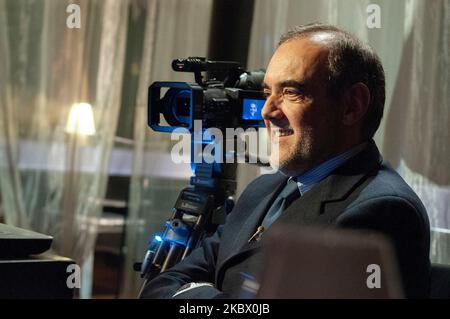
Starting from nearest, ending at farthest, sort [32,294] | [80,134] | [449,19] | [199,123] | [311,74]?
[32,294] → [311,74] → [199,123] → [449,19] → [80,134]

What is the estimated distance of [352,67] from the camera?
4.45 ft

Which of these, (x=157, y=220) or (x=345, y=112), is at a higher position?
(x=345, y=112)

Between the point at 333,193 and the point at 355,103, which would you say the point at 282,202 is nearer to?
the point at 333,193

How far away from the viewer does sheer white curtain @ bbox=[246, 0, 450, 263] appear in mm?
2273

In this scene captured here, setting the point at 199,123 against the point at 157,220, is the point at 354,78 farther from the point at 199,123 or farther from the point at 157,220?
the point at 157,220

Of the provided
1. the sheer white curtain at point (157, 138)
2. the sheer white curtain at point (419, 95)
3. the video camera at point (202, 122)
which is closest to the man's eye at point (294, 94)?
the video camera at point (202, 122)

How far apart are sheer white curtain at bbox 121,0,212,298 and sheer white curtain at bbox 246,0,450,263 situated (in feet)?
3.94

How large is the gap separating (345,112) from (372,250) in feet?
2.02

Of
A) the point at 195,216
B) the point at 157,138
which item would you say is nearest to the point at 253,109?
the point at 195,216

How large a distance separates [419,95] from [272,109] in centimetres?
115

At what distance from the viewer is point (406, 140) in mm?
2357

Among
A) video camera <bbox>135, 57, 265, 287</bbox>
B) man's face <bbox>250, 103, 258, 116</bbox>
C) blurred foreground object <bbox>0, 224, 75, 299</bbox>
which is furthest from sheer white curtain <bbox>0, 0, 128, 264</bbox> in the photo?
blurred foreground object <bbox>0, 224, 75, 299</bbox>

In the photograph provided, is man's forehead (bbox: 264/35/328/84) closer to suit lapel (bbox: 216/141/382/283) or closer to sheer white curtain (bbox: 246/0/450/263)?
suit lapel (bbox: 216/141/382/283)
